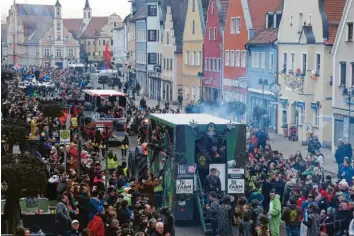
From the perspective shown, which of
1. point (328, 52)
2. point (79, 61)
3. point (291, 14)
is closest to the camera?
point (328, 52)

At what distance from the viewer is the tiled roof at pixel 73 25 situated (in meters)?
196

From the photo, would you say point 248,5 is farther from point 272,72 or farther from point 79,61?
point 79,61

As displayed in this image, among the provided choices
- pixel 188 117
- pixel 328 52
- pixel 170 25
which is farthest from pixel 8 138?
pixel 170 25

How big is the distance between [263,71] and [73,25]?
480ft

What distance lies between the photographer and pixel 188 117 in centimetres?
2534

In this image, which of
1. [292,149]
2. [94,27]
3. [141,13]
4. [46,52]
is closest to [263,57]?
[292,149]

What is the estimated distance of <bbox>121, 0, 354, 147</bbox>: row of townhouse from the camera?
43.2 meters

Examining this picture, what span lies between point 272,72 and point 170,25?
29065mm

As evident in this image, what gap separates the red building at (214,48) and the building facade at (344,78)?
22.6 metres

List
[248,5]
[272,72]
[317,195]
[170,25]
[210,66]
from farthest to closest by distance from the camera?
1. [170,25]
2. [210,66]
3. [248,5]
4. [272,72]
5. [317,195]

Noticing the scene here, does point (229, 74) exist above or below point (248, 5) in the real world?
below

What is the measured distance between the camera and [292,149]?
42969 millimetres

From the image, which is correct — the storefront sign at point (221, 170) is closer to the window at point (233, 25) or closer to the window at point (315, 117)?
the window at point (315, 117)

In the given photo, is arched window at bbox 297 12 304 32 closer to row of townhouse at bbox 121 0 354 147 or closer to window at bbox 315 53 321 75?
row of townhouse at bbox 121 0 354 147
